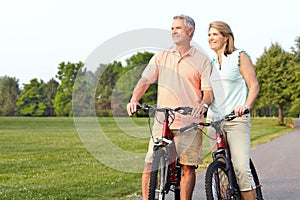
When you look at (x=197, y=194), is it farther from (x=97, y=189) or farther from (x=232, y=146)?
(x=232, y=146)

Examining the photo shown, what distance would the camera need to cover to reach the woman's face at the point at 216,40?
4.77 m

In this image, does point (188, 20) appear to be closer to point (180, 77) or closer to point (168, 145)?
point (180, 77)

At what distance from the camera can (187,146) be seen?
4797 millimetres

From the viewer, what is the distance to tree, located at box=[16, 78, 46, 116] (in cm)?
8491

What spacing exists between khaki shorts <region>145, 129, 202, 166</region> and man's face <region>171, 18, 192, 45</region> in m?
0.80

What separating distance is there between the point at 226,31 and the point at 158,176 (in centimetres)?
142

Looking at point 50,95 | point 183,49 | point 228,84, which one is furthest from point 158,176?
point 50,95

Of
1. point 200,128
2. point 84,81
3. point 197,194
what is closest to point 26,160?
point 197,194

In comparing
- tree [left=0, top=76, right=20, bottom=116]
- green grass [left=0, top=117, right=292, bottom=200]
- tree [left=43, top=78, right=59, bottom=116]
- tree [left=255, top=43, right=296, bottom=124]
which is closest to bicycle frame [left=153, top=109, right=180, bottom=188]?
green grass [left=0, top=117, right=292, bottom=200]

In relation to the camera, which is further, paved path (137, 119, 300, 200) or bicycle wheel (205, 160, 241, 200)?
paved path (137, 119, 300, 200)

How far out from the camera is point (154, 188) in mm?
4320

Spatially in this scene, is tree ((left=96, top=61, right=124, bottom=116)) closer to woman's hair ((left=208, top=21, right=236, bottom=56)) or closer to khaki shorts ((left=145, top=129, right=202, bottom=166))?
khaki shorts ((left=145, top=129, right=202, bottom=166))

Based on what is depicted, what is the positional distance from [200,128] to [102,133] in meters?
0.92

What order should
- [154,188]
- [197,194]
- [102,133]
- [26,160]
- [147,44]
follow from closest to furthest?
[154,188] < [147,44] < [102,133] < [197,194] < [26,160]
